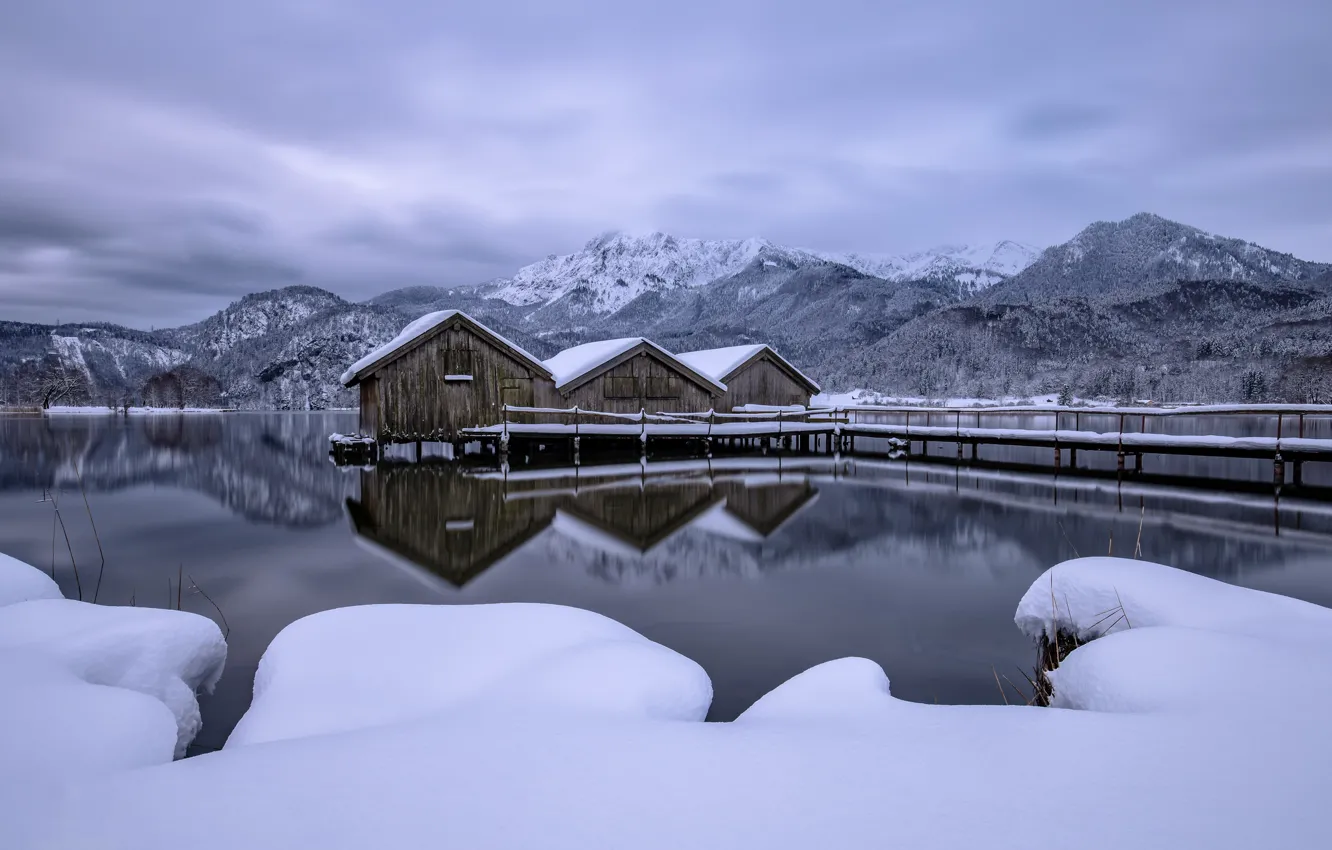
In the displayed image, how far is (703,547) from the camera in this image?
37.8 ft

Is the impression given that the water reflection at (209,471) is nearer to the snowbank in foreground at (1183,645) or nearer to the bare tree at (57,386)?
the snowbank in foreground at (1183,645)

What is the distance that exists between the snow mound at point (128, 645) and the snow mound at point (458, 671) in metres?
0.56

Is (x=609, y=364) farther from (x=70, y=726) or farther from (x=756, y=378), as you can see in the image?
(x=70, y=726)

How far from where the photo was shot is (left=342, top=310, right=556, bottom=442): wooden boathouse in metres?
27.8

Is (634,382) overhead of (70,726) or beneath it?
overhead

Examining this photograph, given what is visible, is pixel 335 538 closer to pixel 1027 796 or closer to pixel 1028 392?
pixel 1027 796

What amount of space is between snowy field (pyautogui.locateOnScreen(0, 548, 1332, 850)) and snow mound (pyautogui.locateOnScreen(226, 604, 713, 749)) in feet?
0.08

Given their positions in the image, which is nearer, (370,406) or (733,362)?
(370,406)

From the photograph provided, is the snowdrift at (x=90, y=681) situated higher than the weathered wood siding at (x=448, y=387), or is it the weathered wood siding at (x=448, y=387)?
the weathered wood siding at (x=448, y=387)

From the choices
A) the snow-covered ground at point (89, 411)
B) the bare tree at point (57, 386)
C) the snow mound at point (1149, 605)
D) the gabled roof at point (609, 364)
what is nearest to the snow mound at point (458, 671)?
the snow mound at point (1149, 605)

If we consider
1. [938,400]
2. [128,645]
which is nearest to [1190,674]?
[128,645]

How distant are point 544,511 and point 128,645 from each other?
10.1 meters

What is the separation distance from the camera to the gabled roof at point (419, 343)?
2739cm

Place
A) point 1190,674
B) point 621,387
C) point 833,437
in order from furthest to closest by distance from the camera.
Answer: point 833,437, point 621,387, point 1190,674
